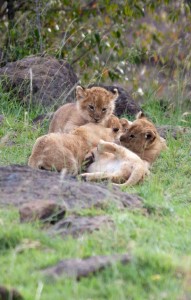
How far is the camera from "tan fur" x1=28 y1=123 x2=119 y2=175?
317 inches

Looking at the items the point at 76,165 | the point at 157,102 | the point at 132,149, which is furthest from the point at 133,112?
the point at 76,165

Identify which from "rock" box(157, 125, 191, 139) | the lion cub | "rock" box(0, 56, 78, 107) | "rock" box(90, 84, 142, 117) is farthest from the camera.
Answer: "rock" box(0, 56, 78, 107)

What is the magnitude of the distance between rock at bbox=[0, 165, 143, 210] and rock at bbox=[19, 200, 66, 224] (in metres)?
0.26

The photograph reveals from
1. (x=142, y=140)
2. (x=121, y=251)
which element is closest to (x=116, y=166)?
(x=142, y=140)

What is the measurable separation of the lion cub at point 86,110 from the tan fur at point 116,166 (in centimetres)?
141

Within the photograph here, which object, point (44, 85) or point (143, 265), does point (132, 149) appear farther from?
point (143, 265)

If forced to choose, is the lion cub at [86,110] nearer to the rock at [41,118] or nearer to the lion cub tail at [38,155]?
the rock at [41,118]

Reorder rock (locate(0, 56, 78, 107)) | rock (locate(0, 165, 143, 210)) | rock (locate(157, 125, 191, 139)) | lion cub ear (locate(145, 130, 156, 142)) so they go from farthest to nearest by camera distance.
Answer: rock (locate(0, 56, 78, 107)) < rock (locate(157, 125, 191, 139)) < lion cub ear (locate(145, 130, 156, 142)) < rock (locate(0, 165, 143, 210))

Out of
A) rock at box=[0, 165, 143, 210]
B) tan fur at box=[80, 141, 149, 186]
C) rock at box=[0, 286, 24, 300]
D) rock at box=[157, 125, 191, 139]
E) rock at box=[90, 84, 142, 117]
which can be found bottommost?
rock at box=[90, 84, 142, 117]

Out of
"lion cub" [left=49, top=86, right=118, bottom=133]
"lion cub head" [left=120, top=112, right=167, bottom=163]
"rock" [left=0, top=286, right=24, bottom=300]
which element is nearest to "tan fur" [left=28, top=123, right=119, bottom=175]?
"lion cub head" [left=120, top=112, right=167, bottom=163]

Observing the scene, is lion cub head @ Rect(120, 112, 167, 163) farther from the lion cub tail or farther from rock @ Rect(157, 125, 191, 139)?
the lion cub tail

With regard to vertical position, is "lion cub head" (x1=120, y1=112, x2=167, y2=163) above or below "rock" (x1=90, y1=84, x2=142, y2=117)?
above

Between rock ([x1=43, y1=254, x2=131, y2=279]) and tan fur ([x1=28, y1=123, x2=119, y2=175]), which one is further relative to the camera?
tan fur ([x1=28, y1=123, x2=119, y2=175])

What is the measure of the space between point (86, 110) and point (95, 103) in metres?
0.14
